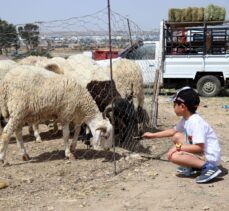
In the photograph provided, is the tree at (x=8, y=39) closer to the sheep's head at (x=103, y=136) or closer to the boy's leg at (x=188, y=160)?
the sheep's head at (x=103, y=136)

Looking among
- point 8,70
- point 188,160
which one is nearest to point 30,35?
point 8,70

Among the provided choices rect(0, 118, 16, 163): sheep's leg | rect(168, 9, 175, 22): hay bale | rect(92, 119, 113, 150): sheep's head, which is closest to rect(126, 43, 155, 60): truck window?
rect(168, 9, 175, 22): hay bale

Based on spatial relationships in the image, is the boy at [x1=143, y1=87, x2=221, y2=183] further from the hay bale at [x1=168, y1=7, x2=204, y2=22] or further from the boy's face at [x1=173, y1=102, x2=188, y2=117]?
the hay bale at [x1=168, y1=7, x2=204, y2=22]

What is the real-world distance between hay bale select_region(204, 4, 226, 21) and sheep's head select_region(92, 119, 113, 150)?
29.2 ft

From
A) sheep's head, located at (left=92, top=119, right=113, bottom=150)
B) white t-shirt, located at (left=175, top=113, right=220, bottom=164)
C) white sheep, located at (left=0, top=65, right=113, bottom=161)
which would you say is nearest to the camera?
white t-shirt, located at (left=175, top=113, right=220, bottom=164)

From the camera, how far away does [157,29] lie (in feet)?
43.4

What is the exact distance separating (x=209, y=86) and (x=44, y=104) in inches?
330

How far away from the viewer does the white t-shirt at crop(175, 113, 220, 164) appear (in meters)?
5.18

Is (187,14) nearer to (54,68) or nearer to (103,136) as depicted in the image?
(54,68)

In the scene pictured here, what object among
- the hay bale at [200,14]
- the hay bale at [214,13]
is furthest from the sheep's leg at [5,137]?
the hay bale at [214,13]

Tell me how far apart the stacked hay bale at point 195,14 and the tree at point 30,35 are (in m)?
7.86

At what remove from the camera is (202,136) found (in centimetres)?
517

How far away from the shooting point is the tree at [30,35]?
23.3 feet

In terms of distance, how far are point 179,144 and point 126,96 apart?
3513 millimetres
